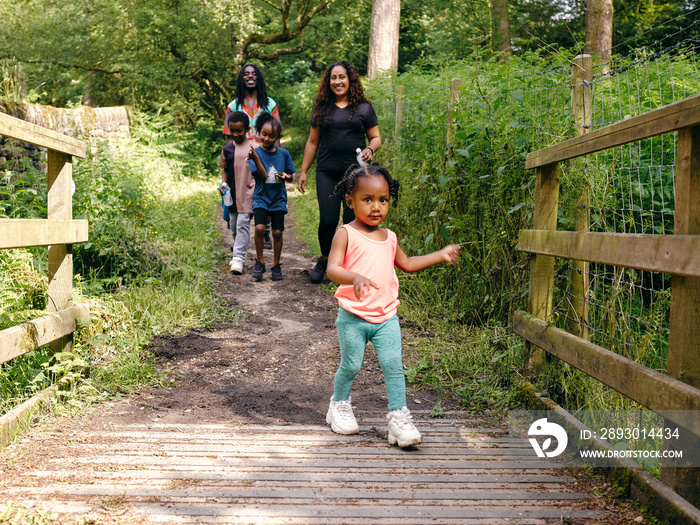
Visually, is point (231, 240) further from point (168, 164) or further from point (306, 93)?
point (306, 93)

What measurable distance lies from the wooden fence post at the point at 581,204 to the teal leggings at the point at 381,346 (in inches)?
44.7

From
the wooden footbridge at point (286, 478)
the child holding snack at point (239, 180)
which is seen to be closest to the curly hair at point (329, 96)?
the child holding snack at point (239, 180)

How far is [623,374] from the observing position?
2.47 meters

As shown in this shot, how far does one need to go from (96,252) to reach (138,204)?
2081mm

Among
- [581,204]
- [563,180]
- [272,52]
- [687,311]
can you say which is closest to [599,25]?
[563,180]

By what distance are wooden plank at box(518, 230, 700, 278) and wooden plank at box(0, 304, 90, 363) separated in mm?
2832

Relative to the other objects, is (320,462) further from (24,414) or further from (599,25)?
(599,25)

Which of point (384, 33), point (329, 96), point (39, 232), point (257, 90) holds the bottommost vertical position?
point (39, 232)

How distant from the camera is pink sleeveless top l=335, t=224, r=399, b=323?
10.2ft

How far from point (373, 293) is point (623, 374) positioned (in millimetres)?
1246

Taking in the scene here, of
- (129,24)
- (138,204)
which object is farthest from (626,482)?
(129,24)

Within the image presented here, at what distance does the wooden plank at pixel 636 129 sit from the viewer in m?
2.07

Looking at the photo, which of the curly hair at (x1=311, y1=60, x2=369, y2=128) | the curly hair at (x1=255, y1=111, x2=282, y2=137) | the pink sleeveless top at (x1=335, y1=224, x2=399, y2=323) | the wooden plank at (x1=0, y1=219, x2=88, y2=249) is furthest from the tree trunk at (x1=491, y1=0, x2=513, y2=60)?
the wooden plank at (x1=0, y1=219, x2=88, y2=249)

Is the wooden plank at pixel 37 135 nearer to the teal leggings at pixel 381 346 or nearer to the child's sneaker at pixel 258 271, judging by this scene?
the teal leggings at pixel 381 346
